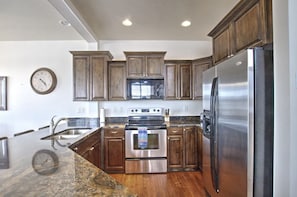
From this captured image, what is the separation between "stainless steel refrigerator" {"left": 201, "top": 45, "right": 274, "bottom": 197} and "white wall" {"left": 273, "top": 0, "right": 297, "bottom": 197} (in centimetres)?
6

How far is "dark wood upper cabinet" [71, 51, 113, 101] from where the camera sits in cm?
455

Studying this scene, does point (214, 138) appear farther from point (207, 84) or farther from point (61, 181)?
point (61, 181)

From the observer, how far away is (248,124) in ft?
6.38

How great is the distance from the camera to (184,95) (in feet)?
15.8

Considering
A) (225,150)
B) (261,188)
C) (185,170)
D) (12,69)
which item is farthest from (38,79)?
(261,188)

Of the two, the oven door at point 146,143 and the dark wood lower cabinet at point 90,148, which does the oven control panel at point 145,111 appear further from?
the dark wood lower cabinet at point 90,148

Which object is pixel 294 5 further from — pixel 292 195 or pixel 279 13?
pixel 292 195

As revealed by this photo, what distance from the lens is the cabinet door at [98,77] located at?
15.0ft

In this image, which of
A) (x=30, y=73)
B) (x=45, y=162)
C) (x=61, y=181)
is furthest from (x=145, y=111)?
(x=61, y=181)

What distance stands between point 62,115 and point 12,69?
141 cm

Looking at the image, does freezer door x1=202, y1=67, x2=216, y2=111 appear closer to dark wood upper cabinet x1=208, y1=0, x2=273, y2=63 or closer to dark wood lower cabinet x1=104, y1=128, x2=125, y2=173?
dark wood upper cabinet x1=208, y1=0, x2=273, y2=63

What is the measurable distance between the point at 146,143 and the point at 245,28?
2677mm

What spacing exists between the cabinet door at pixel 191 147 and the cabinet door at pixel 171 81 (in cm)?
74

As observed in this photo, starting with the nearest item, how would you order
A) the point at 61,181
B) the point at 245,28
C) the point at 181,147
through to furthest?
the point at 61,181
the point at 245,28
the point at 181,147
